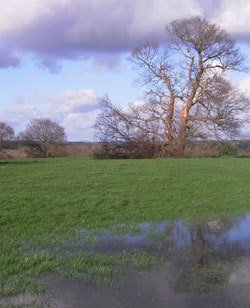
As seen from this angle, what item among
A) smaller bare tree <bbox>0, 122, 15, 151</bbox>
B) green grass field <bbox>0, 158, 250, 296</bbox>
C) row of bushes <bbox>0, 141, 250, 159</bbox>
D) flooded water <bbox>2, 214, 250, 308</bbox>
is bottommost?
flooded water <bbox>2, 214, 250, 308</bbox>

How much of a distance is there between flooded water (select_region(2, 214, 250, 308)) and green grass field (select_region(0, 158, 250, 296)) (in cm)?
69

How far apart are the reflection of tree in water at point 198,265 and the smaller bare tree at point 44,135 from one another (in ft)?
112

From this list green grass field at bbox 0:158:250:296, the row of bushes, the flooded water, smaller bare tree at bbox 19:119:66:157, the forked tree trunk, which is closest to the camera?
the flooded water

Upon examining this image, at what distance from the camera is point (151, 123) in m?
36.0

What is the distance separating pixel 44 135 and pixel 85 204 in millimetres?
34353

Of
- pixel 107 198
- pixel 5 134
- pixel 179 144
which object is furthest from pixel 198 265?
pixel 5 134

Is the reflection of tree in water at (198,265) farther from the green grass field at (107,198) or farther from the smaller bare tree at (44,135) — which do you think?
the smaller bare tree at (44,135)

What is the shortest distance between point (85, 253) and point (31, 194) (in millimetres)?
5414

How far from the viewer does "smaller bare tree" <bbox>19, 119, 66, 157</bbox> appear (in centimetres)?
4172

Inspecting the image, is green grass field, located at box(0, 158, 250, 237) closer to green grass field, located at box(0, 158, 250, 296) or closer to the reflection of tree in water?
green grass field, located at box(0, 158, 250, 296)

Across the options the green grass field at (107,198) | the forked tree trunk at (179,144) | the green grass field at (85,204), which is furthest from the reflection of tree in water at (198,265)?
the forked tree trunk at (179,144)

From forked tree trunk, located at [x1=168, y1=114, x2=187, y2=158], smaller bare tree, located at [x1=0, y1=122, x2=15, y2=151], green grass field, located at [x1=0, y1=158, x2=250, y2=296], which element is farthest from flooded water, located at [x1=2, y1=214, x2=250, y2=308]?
smaller bare tree, located at [x1=0, y1=122, x2=15, y2=151]

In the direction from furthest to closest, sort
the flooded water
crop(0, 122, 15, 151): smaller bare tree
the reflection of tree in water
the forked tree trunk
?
crop(0, 122, 15, 151): smaller bare tree → the forked tree trunk → the reflection of tree in water → the flooded water

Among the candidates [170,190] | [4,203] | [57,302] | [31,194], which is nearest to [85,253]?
[57,302]
